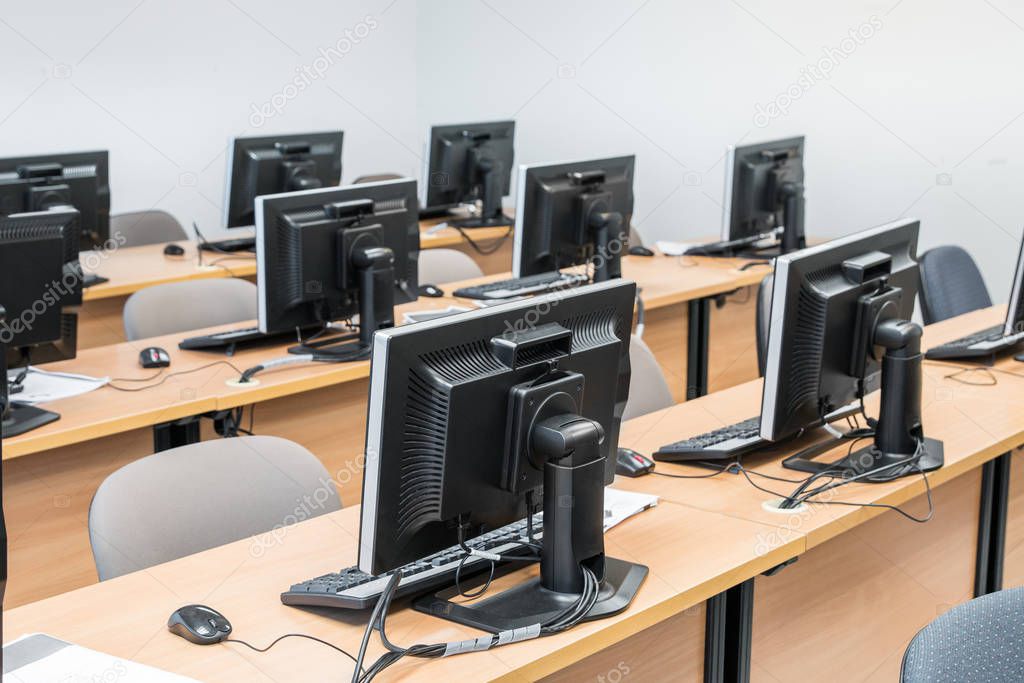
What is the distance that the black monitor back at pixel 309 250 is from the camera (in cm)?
281

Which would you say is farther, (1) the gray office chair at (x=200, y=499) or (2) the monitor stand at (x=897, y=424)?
(2) the monitor stand at (x=897, y=424)

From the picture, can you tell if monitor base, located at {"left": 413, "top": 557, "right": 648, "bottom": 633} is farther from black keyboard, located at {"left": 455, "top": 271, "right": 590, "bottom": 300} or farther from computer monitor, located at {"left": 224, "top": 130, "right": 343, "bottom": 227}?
computer monitor, located at {"left": 224, "top": 130, "right": 343, "bottom": 227}

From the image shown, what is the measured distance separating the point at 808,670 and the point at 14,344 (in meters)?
1.80

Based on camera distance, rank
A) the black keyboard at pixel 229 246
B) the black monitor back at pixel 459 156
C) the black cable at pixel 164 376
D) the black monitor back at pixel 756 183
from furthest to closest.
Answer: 1. the black monitor back at pixel 459 156
2. the black keyboard at pixel 229 246
3. the black monitor back at pixel 756 183
4. the black cable at pixel 164 376

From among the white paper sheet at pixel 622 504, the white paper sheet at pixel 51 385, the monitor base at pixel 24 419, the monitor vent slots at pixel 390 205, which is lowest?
the monitor base at pixel 24 419

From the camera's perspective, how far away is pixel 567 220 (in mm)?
3467

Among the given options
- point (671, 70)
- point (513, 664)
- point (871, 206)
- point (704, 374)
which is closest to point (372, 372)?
point (513, 664)

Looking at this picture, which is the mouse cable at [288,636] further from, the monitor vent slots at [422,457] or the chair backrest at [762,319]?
the chair backrest at [762,319]

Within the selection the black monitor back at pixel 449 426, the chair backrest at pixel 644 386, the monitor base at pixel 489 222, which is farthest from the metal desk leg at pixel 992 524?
the monitor base at pixel 489 222

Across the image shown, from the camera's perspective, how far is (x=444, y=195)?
5.06m

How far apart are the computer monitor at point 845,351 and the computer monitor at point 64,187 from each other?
2735mm

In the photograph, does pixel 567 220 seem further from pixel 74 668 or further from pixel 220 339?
pixel 74 668

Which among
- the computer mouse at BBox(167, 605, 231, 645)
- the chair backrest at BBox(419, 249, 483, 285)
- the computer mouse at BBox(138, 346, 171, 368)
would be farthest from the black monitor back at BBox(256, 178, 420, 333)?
the computer mouse at BBox(167, 605, 231, 645)

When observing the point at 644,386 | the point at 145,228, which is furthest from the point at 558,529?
the point at 145,228
